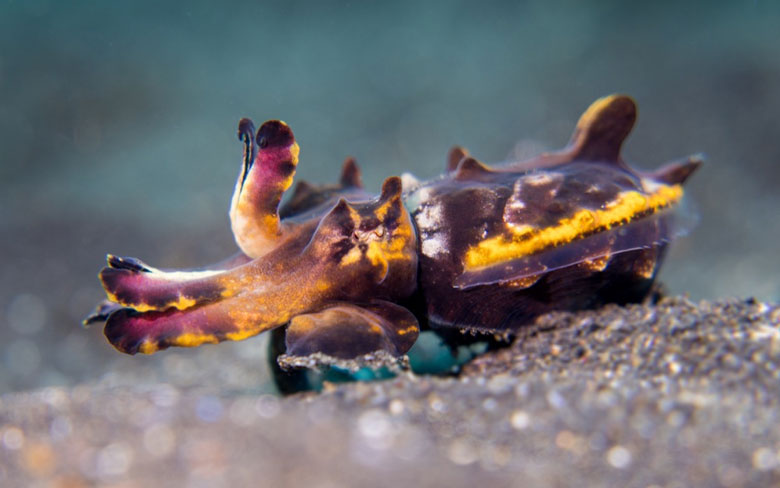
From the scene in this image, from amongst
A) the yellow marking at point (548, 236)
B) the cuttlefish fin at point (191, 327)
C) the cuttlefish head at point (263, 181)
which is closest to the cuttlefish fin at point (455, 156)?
the yellow marking at point (548, 236)

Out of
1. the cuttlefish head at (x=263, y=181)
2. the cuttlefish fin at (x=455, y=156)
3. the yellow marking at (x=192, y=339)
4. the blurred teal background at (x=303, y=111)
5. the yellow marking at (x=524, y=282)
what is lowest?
the yellow marking at (x=192, y=339)

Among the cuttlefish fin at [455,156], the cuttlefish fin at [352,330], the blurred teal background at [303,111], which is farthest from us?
the blurred teal background at [303,111]

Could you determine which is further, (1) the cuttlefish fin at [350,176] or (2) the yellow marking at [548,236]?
(1) the cuttlefish fin at [350,176]

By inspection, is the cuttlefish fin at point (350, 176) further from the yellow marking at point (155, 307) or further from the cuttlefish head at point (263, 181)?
the yellow marking at point (155, 307)

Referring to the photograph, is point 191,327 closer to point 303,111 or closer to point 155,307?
point 155,307

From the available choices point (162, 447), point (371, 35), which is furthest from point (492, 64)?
point (162, 447)

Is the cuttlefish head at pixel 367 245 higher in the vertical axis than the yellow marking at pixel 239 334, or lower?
higher

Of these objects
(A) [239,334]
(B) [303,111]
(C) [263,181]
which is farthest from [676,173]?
(B) [303,111]
